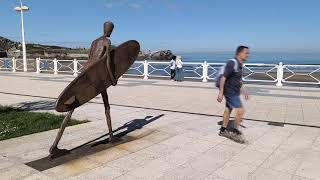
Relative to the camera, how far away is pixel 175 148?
5.86 metres

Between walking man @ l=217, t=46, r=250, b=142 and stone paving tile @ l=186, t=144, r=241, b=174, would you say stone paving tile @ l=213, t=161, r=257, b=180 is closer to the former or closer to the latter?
stone paving tile @ l=186, t=144, r=241, b=174

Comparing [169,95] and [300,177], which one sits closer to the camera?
[300,177]

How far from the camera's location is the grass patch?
23.0 ft

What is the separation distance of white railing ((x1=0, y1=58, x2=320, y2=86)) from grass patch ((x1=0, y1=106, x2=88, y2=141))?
9.82m

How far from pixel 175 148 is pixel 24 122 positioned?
372cm

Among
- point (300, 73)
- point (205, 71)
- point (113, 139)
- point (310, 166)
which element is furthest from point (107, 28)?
point (300, 73)

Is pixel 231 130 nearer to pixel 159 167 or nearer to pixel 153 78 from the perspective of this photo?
pixel 159 167

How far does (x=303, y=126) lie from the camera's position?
25.3 feet

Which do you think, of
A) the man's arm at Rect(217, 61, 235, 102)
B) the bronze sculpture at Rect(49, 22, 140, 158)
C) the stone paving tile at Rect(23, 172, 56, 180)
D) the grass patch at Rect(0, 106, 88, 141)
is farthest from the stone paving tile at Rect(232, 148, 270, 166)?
the grass patch at Rect(0, 106, 88, 141)

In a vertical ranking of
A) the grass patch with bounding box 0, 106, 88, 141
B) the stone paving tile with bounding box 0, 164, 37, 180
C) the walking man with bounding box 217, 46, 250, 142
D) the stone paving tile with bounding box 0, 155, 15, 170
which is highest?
the walking man with bounding box 217, 46, 250, 142

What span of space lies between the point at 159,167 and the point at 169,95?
8.06 metres

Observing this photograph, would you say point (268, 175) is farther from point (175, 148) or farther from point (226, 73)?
point (226, 73)

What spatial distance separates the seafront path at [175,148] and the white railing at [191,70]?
839cm

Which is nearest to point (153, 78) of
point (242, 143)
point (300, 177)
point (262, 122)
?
point (262, 122)
